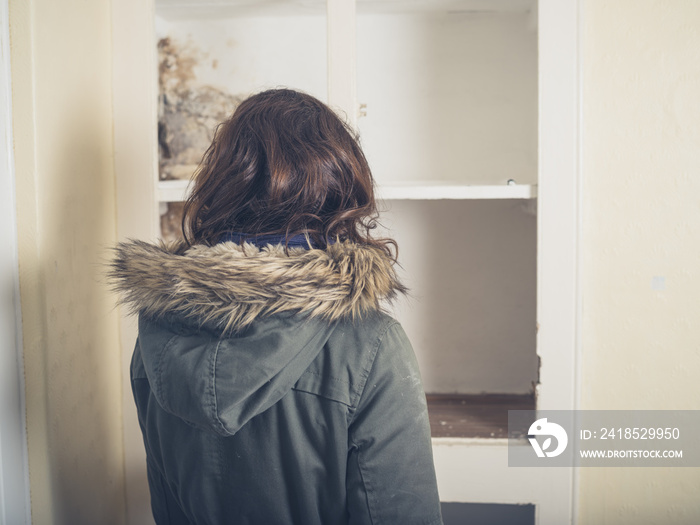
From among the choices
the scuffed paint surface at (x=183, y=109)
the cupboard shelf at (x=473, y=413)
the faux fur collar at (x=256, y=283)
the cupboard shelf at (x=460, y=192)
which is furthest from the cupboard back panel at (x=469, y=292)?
the faux fur collar at (x=256, y=283)

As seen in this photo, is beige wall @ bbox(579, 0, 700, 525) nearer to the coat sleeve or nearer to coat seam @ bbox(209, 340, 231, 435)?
the coat sleeve

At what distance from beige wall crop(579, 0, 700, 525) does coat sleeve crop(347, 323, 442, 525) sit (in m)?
0.68

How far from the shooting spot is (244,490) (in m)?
0.70

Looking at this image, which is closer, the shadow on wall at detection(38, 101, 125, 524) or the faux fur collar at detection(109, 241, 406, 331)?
the faux fur collar at detection(109, 241, 406, 331)

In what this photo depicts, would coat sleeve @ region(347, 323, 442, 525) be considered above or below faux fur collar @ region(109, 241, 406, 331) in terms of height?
below

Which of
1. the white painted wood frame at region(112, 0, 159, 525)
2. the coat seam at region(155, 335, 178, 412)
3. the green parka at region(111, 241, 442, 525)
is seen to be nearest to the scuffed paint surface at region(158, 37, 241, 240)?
the white painted wood frame at region(112, 0, 159, 525)

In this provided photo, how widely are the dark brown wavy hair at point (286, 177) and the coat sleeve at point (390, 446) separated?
18 cm

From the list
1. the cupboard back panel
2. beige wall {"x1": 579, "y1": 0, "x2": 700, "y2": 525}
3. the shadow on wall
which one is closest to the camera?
the shadow on wall

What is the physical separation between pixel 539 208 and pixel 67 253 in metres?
1.05

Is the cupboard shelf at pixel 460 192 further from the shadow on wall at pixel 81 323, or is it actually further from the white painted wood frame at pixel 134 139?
the shadow on wall at pixel 81 323

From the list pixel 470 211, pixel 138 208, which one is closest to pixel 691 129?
pixel 470 211

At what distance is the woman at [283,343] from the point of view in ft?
2.03

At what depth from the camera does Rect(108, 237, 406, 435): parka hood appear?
61 centimetres

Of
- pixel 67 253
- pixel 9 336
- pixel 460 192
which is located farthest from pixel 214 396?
pixel 460 192
